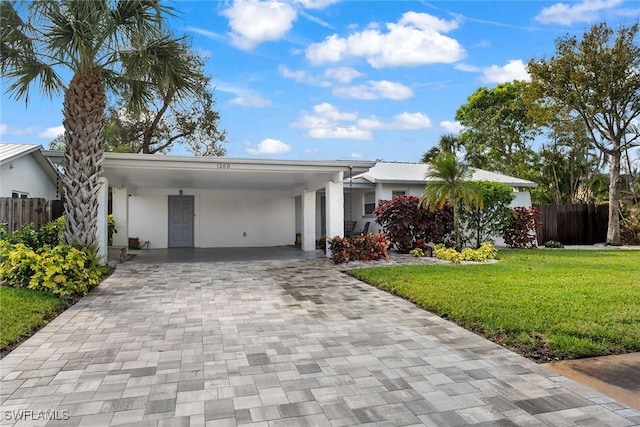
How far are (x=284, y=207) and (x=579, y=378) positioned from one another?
15.4 m

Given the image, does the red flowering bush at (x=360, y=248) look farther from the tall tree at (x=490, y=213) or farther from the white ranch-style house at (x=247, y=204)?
the tall tree at (x=490, y=213)

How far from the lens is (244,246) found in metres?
17.8

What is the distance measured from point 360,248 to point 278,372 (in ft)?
27.0

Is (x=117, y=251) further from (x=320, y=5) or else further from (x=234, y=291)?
(x=320, y=5)

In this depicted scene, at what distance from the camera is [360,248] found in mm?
11805

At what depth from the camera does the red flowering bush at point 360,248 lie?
1159cm

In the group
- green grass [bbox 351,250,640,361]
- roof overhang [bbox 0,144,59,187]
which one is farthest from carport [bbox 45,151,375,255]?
green grass [bbox 351,250,640,361]

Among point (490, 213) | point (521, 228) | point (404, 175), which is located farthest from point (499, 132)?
point (490, 213)

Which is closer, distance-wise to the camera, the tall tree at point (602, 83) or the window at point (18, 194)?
the window at point (18, 194)

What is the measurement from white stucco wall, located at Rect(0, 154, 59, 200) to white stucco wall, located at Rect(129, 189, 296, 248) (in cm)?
349

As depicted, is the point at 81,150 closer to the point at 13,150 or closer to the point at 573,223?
the point at 13,150

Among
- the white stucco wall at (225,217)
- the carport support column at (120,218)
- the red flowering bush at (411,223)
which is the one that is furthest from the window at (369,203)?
the carport support column at (120,218)

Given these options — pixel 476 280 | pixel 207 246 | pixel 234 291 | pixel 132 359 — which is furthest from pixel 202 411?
pixel 207 246

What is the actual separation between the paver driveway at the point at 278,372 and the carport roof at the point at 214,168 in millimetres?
4710
